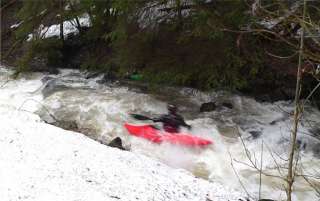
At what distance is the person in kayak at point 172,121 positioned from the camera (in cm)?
779

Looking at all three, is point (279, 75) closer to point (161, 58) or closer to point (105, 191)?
point (161, 58)

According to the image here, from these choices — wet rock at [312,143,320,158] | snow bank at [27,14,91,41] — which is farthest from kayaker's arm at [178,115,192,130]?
snow bank at [27,14,91,41]

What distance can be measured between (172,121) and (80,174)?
3175mm

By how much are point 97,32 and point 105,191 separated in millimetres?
7194

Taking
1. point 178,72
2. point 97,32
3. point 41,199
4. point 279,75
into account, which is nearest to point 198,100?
point 178,72

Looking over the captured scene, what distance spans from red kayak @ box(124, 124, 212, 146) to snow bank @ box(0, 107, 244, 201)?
1.21 m

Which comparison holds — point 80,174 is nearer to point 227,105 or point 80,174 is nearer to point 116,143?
point 116,143

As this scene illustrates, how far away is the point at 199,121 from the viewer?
8.17m

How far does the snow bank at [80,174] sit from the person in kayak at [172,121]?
1.73 metres

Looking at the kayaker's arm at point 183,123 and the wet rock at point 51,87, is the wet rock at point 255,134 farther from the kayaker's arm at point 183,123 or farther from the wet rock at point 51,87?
the wet rock at point 51,87

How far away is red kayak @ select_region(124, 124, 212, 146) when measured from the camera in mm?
7234

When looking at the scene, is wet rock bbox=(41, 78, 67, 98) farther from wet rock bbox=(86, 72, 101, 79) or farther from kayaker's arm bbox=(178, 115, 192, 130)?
kayaker's arm bbox=(178, 115, 192, 130)

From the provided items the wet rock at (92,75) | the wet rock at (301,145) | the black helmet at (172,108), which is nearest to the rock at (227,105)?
the black helmet at (172,108)

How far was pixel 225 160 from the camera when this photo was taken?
6.75 m
